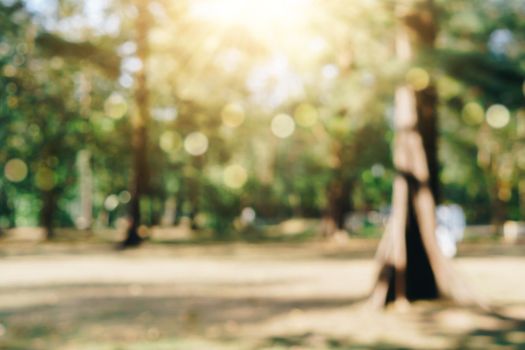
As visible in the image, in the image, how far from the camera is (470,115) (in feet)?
A: 36.0

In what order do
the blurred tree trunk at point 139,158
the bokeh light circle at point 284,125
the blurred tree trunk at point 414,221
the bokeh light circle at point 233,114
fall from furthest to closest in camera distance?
the blurred tree trunk at point 139,158 → the bokeh light circle at point 284,125 → the bokeh light circle at point 233,114 → the blurred tree trunk at point 414,221

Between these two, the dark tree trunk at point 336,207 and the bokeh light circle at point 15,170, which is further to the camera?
the bokeh light circle at point 15,170

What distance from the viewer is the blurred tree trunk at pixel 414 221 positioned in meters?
11.0

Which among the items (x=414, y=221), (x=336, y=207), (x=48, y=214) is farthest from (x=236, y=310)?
(x=48, y=214)

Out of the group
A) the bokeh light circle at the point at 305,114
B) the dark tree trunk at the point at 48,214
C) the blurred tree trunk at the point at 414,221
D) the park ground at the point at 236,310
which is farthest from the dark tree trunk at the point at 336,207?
the blurred tree trunk at the point at 414,221

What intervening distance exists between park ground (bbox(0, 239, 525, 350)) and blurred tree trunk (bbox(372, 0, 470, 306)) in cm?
42

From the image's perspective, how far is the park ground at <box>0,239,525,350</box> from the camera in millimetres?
8359

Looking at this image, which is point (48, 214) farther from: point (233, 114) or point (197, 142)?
point (233, 114)

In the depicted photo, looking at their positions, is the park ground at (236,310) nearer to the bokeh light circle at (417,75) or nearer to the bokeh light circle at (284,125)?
the bokeh light circle at (417,75)

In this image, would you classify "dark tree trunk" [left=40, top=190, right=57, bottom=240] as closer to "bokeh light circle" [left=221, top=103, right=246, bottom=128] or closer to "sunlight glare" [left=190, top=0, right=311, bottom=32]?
"bokeh light circle" [left=221, top=103, right=246, bottom=128]

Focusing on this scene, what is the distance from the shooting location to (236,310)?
11.1 m

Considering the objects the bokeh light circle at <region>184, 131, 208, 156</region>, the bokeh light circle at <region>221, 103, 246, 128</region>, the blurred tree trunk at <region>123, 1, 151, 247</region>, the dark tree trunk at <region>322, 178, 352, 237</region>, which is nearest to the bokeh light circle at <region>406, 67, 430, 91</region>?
the bokeh light circle at <region>221, 103, 246, 128</region>

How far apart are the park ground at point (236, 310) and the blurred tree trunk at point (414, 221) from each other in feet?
1.38

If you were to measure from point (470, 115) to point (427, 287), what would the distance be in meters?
3.03
